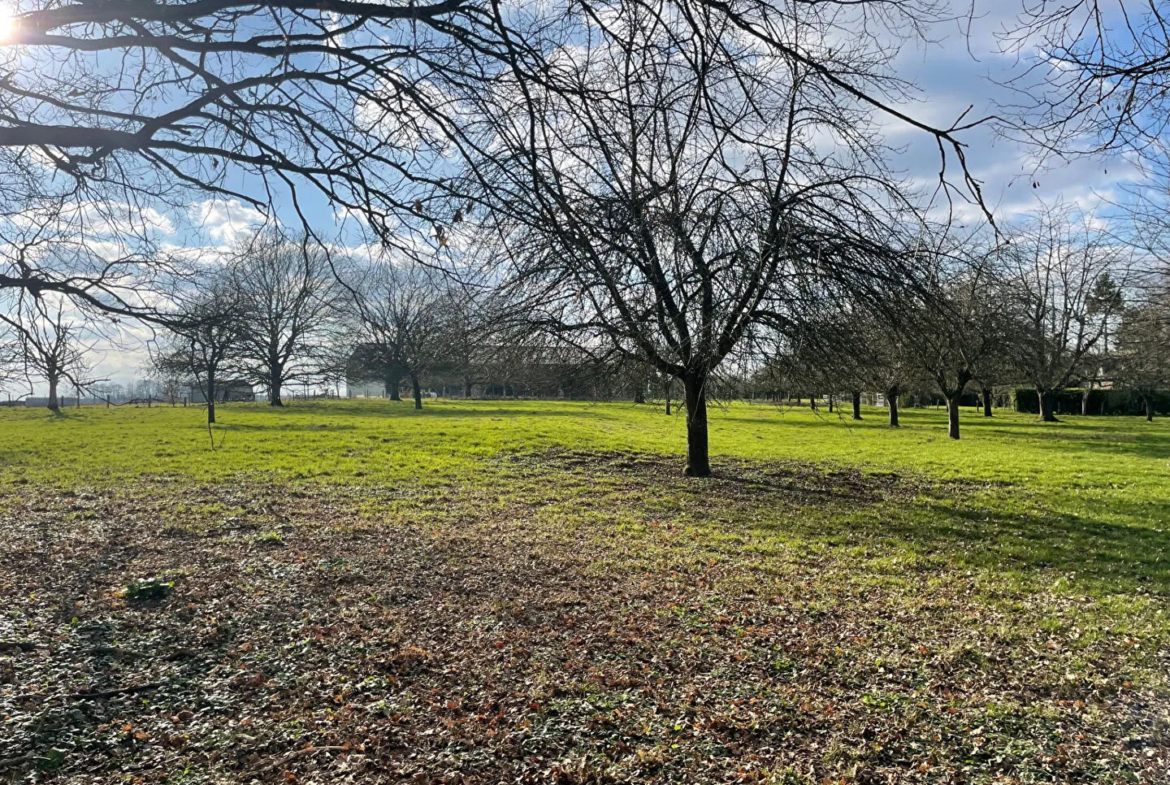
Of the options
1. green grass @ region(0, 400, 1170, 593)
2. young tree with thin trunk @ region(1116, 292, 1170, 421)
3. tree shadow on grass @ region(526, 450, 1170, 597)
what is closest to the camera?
tree shadow on grass @ region(526, 450, 1170, 597)

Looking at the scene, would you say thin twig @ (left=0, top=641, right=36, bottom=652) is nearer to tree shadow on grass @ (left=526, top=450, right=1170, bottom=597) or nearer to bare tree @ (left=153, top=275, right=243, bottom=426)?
bare tree @ (left=153, top=275, right=243, bottom=426)

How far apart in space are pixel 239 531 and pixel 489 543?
3057 millimetres

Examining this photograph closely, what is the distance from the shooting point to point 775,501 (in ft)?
32.6

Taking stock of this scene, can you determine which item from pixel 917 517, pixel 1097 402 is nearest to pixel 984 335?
pixel 917 517

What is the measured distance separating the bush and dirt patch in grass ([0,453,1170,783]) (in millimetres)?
38049

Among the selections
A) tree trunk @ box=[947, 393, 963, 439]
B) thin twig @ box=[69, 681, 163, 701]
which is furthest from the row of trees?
thin twig @ box=[69, 681, 163, 701]

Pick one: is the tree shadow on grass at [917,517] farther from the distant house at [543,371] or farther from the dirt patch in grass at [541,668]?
the distant house at [543,371]

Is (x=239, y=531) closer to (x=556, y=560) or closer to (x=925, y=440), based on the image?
(x=556, y=560)

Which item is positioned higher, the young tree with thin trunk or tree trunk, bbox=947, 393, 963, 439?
the young tree with thin trunk

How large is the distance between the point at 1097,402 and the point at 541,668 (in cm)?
4577

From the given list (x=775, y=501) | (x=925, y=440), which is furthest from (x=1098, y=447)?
(x=775, y=501)

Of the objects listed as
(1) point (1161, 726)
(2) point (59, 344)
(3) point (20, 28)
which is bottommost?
(1) point (1161, 726)

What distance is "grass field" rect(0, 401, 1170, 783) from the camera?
3082 mm

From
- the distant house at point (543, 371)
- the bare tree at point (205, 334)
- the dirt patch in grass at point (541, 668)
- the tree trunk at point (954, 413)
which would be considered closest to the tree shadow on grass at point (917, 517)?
the dirt patch in grass at point (541, 668)
